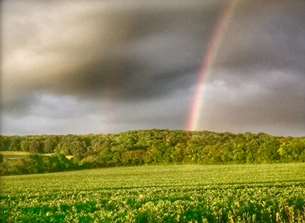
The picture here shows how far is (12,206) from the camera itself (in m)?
35.9

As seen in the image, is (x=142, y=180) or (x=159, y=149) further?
(x=159, y=149)

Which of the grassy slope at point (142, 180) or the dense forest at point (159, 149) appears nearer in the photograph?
the grassy slope at point (142, 180)

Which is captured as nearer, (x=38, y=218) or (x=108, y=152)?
(x=38, y=218)

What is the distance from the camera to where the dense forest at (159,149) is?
130500 millimetres

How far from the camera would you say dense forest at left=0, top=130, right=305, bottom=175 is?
13050 centimetres

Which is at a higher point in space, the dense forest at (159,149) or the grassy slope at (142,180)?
the dense forest at (159,149)

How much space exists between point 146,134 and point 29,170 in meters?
55.1

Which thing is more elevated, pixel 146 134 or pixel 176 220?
pixel 146 134

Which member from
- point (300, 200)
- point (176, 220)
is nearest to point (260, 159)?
point (300, 200)

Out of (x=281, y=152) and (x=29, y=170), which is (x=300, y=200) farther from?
(x=281, y=152)

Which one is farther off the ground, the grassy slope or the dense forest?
the dense forest

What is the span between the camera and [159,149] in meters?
139

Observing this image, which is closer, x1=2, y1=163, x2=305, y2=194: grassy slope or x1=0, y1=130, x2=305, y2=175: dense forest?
x1=2, y1=163, x2=305, y2=194: grassy slope

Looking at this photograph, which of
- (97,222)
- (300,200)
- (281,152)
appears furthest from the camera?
(281,152)
